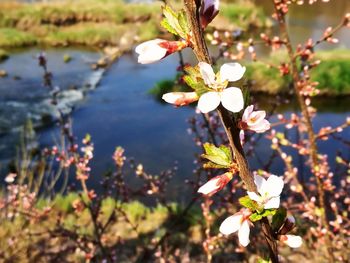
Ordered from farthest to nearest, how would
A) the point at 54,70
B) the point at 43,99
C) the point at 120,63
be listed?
the point at 120,63 → the point at 54,70 → the point at 43,99

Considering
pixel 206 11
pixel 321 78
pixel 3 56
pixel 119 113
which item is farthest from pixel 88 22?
pixel 206 11

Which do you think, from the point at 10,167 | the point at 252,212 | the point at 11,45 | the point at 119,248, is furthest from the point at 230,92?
the point at 11,45

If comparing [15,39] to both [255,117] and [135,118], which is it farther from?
[255,117]

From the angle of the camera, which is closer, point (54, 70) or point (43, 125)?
point (43, 125)

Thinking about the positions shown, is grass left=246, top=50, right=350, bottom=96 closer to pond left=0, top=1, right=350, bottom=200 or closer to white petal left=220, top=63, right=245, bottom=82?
pond left=0, top=1, right=350, bottom=200

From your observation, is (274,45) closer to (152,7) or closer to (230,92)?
(230,92)

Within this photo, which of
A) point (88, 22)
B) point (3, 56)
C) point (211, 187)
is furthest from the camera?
point (88, 22)
